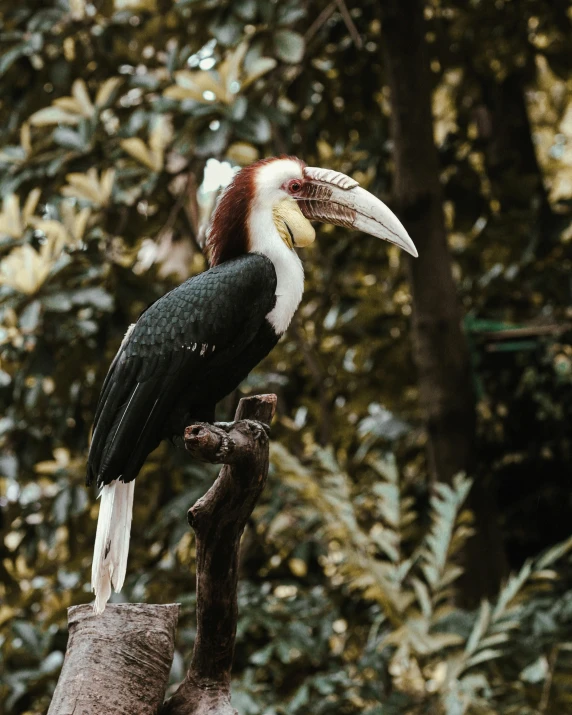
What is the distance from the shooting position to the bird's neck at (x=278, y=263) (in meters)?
2.25

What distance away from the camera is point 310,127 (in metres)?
4.27

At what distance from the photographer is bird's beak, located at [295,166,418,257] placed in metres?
2.31

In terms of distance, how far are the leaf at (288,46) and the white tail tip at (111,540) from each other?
162 cm

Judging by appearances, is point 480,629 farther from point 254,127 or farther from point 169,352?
point 254,127

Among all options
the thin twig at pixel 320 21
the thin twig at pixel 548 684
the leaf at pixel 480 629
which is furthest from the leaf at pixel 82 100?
the thin twig at pixel 548 684

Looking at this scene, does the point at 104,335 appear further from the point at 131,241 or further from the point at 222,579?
the point at 222,579

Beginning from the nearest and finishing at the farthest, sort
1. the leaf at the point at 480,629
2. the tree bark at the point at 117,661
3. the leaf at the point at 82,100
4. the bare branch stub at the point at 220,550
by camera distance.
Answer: the tree bark at the point at 117,661, the bare branch stub at the point at 220,550, the leaf at the point at 480,629, the leaf at the point at 82,100

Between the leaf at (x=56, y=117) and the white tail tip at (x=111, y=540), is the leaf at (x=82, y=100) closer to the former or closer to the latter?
the leaf at (x=56, y=117)

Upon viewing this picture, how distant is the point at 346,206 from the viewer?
236 cm

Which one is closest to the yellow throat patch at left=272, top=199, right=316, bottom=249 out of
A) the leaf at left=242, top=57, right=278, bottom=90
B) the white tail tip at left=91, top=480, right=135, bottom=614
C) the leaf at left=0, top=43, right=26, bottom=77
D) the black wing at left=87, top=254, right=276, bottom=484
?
the black wing at left=87, top=254, right=276, bottom=484

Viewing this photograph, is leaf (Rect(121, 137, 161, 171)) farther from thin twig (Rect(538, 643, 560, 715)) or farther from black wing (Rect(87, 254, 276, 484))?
thin twig (Rect(538, 643, 560, 715))

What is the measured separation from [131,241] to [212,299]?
1.53 meters

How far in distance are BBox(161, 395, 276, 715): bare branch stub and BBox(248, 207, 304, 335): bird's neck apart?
0.30 meters

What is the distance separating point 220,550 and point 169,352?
1.42 ft
